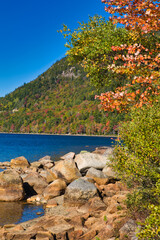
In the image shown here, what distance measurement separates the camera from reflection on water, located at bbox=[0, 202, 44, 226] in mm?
14175

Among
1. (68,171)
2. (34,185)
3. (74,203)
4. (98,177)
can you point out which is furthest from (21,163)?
(74,203)

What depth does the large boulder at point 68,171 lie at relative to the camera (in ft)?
63.6

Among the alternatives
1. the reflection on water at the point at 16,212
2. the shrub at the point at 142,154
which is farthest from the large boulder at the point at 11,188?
the shrub at the point at 142,154

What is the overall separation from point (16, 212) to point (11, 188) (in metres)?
2.79

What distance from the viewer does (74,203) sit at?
14609 millimetres

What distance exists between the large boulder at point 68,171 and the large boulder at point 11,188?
3.58 meters

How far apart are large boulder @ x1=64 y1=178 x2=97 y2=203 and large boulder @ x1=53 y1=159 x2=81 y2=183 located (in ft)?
14.3

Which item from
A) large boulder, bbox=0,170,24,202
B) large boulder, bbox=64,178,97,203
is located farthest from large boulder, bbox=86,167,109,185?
large boulder, bbox=0,170,24,202

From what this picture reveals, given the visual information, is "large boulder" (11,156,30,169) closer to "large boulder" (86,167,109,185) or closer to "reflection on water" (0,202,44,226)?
"reflection on water" (0,202,44,226)

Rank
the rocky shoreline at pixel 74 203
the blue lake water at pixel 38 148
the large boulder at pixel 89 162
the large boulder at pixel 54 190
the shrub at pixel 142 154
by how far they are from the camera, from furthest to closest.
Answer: the blue lake water at pixel 38 148 → the large boulder at pixel 89 162 → the large boulder at pixel 54 190 → the rocky shoreline at pixel 74 203 → the shrub at pixel 142 154

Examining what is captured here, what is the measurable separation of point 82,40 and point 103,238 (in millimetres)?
13969

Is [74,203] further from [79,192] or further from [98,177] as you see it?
→ [98,177]

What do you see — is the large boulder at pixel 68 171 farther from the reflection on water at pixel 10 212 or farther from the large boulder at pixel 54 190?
the reflection on water at pixel 10 212

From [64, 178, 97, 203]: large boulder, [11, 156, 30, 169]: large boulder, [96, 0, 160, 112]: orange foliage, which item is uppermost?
[96, 0, 160, 112]: orange foliage
